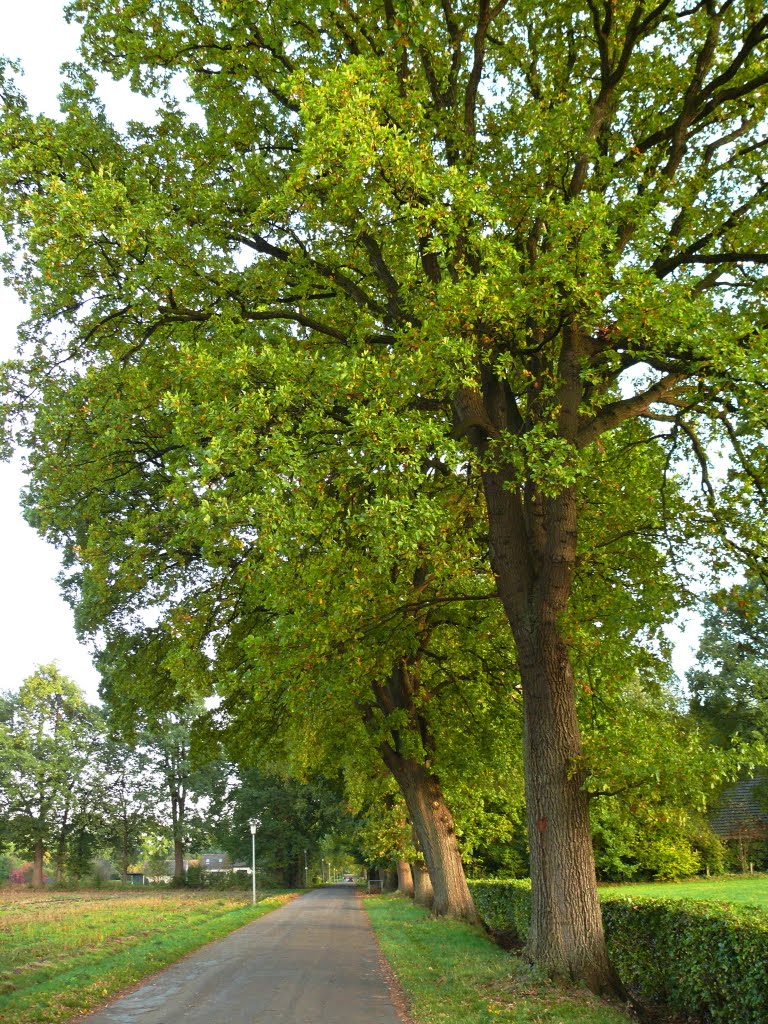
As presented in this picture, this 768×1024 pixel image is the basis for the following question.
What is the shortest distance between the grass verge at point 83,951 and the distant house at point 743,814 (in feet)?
74.5

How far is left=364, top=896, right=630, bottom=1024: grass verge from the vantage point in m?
8.60

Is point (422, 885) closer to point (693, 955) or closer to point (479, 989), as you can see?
point (479, 989)

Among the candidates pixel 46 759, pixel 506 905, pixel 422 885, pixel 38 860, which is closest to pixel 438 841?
pixel 506 905

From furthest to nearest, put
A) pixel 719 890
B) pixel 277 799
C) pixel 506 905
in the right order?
1. pixel 277 799
2. pixel 719 890
3. pixel 506 905

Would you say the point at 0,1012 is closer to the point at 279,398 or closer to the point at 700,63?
the point at 279,398

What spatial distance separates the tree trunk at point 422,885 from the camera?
28253mm

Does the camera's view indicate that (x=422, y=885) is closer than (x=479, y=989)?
No

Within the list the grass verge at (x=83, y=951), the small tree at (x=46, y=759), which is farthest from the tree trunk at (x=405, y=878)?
the small tree at (x=46, y=759)

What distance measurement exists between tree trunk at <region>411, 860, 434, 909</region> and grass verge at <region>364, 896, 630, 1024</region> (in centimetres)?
1229

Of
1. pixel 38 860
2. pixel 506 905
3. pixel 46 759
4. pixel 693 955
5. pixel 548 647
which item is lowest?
pixel 38 860

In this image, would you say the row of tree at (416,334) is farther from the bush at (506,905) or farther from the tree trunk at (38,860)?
the tree trunk at (38,860)

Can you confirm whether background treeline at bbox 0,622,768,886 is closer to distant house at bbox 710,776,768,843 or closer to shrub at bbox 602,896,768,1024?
distant house at bbox 710,776,768,843

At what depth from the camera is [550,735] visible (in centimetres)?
1045

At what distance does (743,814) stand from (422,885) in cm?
1878
